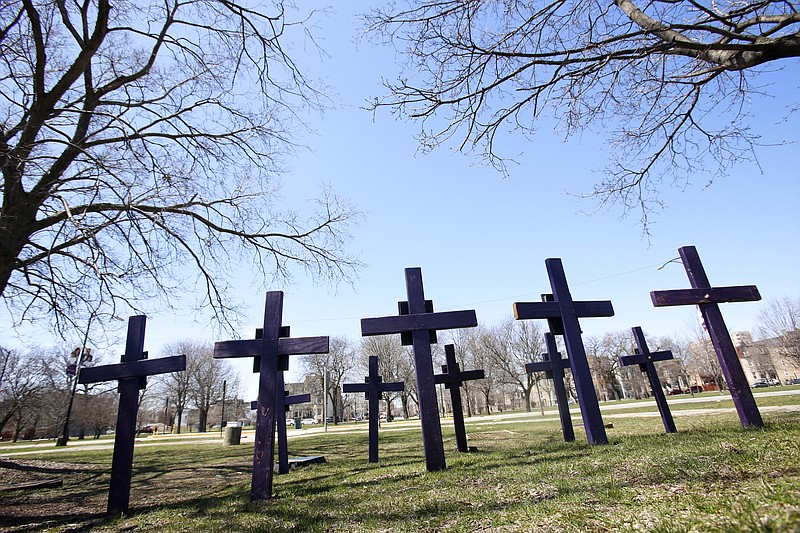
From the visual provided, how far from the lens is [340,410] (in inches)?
2517

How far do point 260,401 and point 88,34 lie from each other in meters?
9.02

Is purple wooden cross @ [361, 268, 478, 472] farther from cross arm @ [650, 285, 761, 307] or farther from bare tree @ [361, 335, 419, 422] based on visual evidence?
bare tree @ [361, 335, 419, 422]

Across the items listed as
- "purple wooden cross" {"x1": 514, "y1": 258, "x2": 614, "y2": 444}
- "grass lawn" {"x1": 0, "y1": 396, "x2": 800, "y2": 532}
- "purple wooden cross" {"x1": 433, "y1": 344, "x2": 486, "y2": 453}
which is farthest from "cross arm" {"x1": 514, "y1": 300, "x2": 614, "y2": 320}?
"purple wooden cross" {"x1": 433, "y1": 344, "x2": 486, "y2": 453}

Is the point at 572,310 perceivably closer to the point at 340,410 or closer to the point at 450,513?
the point at 450,513

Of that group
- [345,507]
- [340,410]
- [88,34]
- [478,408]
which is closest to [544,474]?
[345,507]

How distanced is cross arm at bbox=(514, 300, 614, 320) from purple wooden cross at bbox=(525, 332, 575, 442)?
1045 millimetres

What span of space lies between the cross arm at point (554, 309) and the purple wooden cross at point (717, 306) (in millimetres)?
820

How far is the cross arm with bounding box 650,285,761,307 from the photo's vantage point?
5.79m

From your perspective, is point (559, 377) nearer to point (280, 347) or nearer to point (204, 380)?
point (280, 347)

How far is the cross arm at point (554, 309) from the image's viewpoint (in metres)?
5.95

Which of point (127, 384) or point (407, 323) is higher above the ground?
point (407, 323)

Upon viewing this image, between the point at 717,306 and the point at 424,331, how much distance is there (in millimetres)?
4570

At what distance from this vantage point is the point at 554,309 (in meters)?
6.19

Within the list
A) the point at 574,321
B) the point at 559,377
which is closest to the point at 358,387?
the point at 559,377
